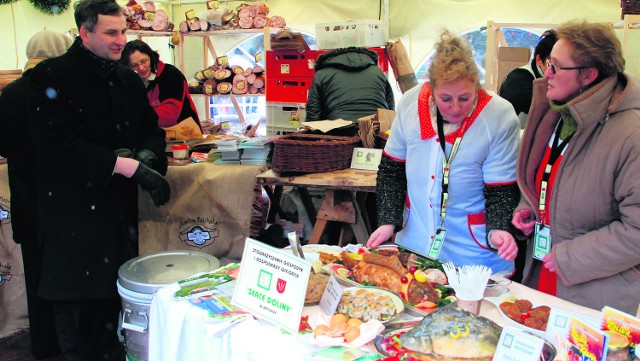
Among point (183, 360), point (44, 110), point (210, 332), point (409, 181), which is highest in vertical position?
point (44, 110)

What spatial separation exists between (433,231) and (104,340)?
1.92 metres

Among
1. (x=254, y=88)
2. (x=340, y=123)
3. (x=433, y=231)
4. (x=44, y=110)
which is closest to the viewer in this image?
(x=433, y=231)

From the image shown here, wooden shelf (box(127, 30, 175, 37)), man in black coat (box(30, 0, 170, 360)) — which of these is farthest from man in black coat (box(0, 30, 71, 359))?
wooden shelf (box(127, 30, 175, 37))

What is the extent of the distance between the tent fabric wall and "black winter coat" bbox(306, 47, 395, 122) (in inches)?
68.6

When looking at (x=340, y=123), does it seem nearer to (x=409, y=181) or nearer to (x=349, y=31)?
(x=409, y=181)

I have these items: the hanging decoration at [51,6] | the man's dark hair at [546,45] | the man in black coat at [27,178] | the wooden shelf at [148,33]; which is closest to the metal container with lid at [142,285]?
the man in black coat at [27,178]

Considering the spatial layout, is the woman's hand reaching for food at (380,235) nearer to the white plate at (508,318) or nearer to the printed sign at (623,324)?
the white plate at (508,318)

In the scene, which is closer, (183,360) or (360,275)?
(183,360)

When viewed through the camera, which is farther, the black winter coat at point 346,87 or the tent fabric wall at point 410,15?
the tent fabric wall at point 410,15

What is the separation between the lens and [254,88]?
623 centimetres

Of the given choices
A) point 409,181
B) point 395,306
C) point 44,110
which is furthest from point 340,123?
point 395,306

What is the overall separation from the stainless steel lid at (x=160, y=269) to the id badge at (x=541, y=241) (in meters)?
1.36

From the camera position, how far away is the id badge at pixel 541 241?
1.93 meters

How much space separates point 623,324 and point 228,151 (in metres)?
2.74
